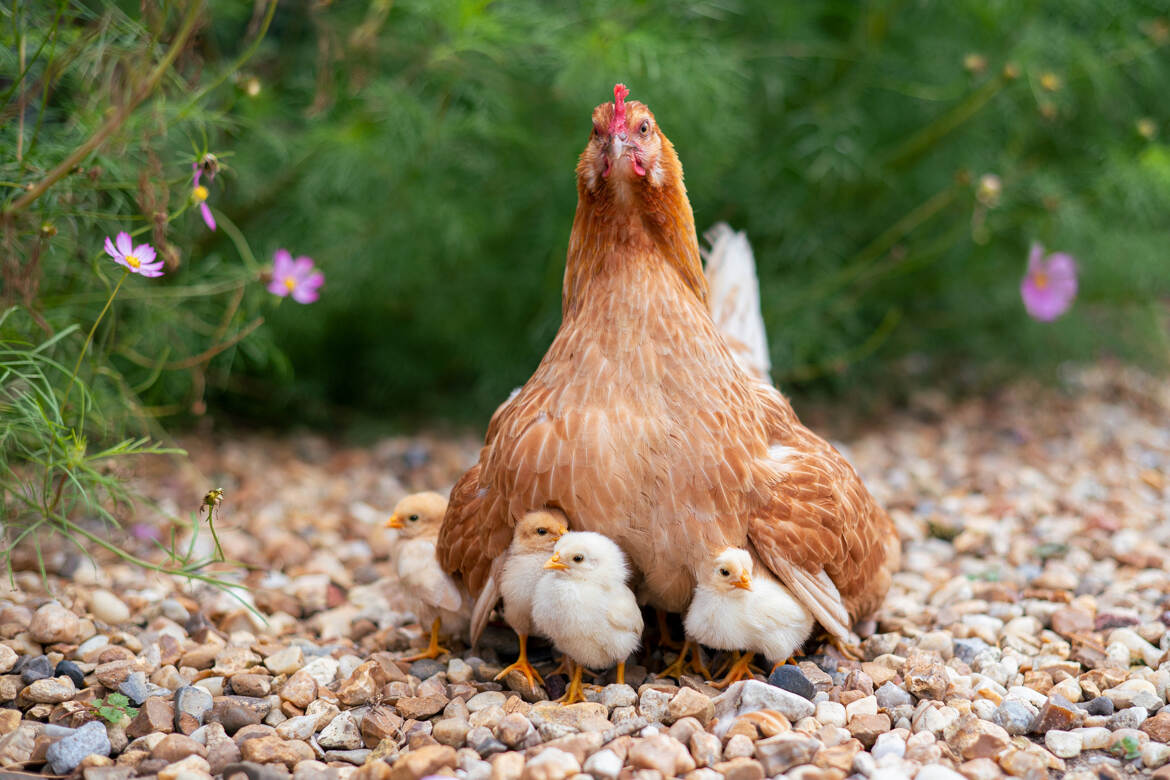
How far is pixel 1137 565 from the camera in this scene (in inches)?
146

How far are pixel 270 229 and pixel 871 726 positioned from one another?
3606 millimetres

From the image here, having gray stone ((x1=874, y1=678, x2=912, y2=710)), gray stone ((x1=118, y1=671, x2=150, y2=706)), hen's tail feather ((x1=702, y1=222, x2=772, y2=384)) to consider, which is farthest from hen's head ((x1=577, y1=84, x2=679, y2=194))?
gray stone ((x1=118, y1=671, x2=150, y2=706))

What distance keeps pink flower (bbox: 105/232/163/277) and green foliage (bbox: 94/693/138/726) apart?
110cm

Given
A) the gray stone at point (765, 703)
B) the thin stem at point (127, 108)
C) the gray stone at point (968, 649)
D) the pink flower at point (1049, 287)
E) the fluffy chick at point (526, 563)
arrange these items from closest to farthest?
the thin stem at point (127, 108), the gray stone at point (765, 703), the fluffy chick at point (526, 563), the gray stone at point (968, 649), the pink flower at point (1049, 287)

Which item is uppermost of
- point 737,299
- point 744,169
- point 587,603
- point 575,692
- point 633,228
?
point 744,169

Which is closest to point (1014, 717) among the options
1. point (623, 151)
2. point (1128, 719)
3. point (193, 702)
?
point (1128, 719)

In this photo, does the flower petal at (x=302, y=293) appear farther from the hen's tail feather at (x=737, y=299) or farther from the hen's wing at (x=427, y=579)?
the hen's tail feather at (x=737, y=299)

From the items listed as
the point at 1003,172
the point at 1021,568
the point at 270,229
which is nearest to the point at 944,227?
the point at 1003,172

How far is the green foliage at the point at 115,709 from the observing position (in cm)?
252

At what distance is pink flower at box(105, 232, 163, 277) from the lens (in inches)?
107

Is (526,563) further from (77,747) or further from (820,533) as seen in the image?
(77,747)

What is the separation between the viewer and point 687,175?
477 cm

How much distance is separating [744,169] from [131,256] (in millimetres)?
3246

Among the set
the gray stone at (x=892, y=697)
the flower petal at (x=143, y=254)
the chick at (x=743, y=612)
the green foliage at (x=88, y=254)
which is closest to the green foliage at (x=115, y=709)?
the green foliage at (x=88, y=254)
